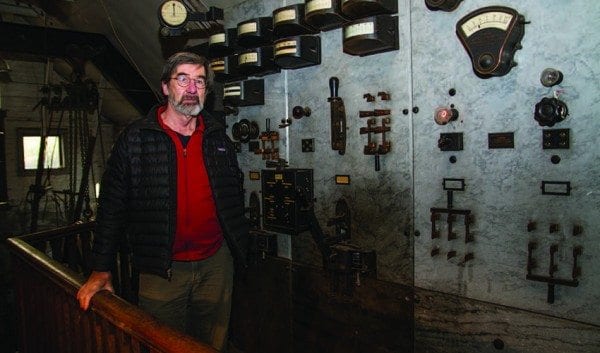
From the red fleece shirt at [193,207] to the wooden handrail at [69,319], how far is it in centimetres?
46

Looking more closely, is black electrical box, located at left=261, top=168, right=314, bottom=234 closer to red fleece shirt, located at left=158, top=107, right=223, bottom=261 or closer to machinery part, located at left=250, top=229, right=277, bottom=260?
machinery part, located at left=250, top=229, right=277, bottom=260

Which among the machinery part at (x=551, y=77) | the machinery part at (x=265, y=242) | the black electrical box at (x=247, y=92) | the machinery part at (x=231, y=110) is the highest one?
the black electrical box at (x=247, y=92)

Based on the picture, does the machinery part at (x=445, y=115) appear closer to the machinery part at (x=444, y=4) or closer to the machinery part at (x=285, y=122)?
the machinery part at (x=444, y=4)

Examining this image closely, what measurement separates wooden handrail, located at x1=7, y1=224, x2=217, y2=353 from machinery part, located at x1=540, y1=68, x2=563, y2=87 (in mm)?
1656

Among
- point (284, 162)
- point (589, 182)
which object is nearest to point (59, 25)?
point (284, 162)

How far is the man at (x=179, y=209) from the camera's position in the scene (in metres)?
1.87

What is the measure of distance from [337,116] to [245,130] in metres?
0.86

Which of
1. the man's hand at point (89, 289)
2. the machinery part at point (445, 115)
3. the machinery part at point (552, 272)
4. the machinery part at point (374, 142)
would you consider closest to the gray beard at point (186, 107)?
the man's hand at point (89, 289)

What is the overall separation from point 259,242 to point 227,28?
168 centimetres

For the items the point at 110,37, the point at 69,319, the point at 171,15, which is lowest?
the point at 69,319

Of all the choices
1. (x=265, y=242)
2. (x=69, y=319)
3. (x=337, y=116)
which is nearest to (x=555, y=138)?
(x=337, y=116)

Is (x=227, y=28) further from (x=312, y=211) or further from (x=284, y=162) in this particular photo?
(x=312, y=211)

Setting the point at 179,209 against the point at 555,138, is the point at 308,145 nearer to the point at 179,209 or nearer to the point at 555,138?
the point at 179,209

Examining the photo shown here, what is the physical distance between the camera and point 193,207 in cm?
195
